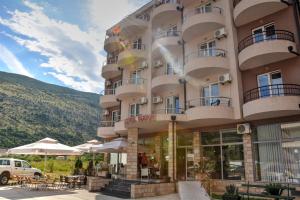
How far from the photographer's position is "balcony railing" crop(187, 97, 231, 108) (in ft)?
53.5

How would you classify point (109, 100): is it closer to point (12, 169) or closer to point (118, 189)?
point (12, 169)

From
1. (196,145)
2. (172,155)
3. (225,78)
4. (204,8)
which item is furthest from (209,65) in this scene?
(172,155)

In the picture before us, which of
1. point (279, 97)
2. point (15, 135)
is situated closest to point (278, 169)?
point (279, 97)

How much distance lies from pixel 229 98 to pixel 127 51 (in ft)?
33.8

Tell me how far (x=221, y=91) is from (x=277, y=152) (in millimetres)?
4724

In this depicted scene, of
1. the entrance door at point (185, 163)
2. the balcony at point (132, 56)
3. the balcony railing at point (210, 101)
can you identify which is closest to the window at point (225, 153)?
the entrance door at point (185, 163)

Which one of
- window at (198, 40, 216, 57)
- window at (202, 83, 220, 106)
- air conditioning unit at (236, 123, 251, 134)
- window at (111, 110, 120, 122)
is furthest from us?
window at (111, 110, 120, 122)

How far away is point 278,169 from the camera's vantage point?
1414cm

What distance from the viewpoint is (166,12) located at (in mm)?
21266

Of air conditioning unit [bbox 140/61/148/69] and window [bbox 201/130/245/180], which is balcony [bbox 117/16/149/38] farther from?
window [bbox 201/130/245/180]

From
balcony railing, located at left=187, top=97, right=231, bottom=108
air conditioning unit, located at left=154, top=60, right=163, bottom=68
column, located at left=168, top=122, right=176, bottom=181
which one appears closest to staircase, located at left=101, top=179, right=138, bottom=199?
column, located at left=168, top=122, right=176, bottom=181

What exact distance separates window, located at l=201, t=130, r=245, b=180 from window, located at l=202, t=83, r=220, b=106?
1.97m

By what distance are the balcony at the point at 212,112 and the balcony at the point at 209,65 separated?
1.67 m

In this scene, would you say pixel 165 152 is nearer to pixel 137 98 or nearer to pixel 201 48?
pixel 137 98
